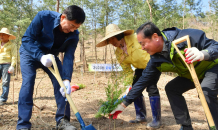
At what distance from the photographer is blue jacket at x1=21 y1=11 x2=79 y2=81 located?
2.38 m

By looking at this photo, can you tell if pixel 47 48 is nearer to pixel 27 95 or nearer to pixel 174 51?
pixel 27 95

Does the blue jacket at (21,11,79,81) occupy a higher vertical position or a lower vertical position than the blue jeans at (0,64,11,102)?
higher

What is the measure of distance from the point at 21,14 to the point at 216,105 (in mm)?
12712

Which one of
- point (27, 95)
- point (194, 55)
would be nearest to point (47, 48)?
point (27, 95)

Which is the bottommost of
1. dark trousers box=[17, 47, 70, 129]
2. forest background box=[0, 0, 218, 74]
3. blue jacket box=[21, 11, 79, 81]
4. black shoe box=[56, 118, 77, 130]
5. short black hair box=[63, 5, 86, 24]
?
black shoe box=[56, 118, 77, 130]

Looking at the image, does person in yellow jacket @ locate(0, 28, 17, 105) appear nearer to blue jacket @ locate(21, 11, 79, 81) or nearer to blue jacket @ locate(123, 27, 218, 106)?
blue jacket @ locate(21, 11, 79, 81)

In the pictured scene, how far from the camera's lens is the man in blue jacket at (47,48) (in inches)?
88.1

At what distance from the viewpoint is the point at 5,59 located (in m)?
4.50

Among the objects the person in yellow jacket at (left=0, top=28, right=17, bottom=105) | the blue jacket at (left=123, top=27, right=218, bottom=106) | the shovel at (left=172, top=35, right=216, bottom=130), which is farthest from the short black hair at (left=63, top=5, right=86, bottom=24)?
the person in yellow jacket at (left=0, top=28, right=17, bottom=105)

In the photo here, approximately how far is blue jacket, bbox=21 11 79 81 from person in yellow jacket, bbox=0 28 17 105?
2.39 metres

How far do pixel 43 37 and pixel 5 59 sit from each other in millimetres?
2683

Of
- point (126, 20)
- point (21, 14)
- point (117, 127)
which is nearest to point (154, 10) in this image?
point (126, 20)

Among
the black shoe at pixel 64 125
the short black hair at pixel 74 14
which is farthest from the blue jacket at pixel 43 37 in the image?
the black shoe at pixel 64 125

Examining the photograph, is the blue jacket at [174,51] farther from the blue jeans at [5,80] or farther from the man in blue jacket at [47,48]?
the blue jeans at [5,80]
